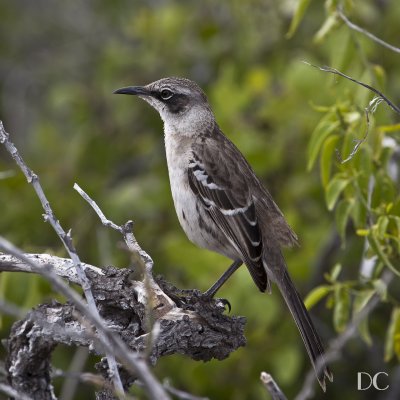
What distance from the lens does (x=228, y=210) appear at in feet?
18.1

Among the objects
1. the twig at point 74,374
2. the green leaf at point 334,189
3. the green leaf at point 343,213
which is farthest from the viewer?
the green leaf at point 343,213

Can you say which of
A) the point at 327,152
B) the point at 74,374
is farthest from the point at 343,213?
the point at 74,374

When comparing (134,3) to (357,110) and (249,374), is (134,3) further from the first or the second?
(357,110)

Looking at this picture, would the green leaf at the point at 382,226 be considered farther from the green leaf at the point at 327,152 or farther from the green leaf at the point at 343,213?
the green leaf at the point at 327,152

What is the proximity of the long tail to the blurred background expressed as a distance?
325 millimetres

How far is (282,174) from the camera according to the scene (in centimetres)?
804

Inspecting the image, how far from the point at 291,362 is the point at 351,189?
198cm

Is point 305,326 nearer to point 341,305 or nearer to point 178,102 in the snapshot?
point 341,305

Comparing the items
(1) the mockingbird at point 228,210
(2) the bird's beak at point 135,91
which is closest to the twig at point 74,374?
(1) the mockingbird at point 228,210

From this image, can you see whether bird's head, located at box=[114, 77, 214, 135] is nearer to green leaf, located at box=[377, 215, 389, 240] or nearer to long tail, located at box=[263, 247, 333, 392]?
long tail, located at box=[263, 247, 333, 392]

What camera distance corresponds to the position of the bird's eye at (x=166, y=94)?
20.2ft

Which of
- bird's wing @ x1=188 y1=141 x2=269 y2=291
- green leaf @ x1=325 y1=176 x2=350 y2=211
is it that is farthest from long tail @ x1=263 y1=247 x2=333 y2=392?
green leaf @ x1=325 y1=176 x2=350 y2=211

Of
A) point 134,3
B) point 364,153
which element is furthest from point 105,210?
point 134,3

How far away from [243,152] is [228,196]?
4.67 ft
